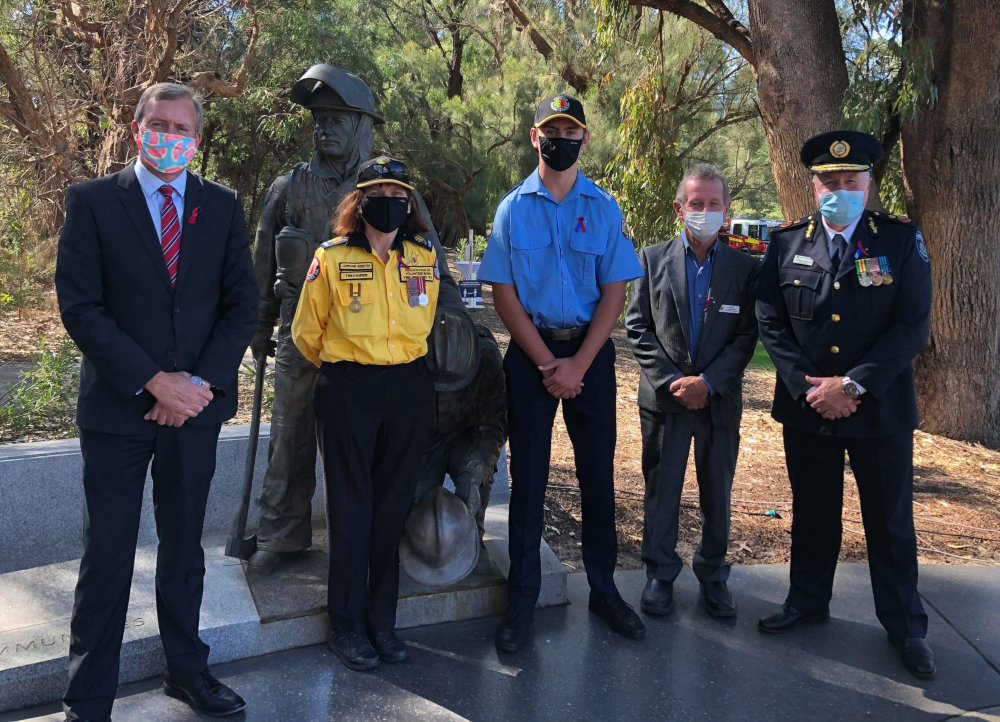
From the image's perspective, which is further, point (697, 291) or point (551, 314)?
point (697, 291)

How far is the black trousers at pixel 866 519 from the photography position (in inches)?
136

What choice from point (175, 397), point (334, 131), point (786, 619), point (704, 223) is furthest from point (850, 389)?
point (175, 397)

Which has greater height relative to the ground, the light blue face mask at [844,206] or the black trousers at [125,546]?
the light blue face mask at [844,206]

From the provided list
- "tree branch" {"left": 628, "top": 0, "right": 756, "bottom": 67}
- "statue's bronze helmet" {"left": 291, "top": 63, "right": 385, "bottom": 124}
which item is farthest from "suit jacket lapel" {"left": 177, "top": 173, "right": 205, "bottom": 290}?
"tree branch" {"left": 628, "top": 0, "right": 756, "bottom": 67}

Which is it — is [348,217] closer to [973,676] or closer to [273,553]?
[273,553]

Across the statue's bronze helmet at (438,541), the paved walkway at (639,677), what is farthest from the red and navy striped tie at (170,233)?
the paved walkway at (639,677)

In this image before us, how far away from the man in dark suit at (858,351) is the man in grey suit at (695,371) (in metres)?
0.18

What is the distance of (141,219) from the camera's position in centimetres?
280

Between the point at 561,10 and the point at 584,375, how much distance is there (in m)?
12.5

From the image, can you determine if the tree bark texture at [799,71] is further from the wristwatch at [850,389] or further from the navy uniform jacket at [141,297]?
the navy uniform jacket at [141,297]

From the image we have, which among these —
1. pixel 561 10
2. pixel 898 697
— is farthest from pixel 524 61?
pixel 898 697

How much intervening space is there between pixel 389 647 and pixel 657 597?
3.92 ft

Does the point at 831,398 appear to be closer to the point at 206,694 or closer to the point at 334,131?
the point at 334,131

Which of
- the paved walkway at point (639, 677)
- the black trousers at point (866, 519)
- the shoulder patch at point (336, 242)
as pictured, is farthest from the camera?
the black trousers at point (866, 519)
